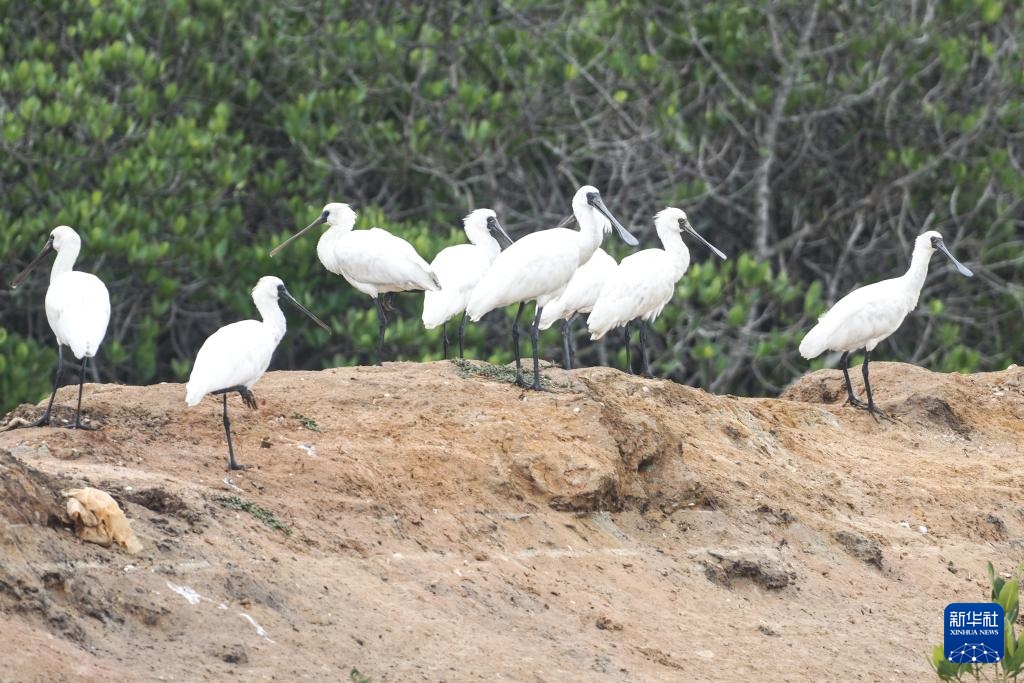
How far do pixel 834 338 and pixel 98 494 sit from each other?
681cm

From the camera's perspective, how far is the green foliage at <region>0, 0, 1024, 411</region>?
17688mm

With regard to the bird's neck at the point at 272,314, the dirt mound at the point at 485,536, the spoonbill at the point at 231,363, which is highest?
the bird's neck at the point at 272,314

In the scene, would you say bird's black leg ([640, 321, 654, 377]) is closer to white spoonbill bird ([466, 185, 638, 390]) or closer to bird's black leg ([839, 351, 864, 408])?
bird's black leg ([839, 351, 864, 408])

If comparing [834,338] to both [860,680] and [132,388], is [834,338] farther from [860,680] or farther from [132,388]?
[132,388]

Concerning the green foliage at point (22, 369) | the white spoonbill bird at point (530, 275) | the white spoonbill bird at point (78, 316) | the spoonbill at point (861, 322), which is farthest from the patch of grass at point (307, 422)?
the green foliage at point (22, 369)

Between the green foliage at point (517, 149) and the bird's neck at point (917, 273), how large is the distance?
12.4 ft

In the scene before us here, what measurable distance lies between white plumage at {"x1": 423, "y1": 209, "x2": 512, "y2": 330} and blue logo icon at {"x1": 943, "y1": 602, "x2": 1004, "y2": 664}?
4.51 metres

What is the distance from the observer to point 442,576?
927cm

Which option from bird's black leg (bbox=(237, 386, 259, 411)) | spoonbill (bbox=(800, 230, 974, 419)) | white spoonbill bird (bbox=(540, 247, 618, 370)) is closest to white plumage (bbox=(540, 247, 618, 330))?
white spoonbill bird (bbox=(540, 247, 618, 370))

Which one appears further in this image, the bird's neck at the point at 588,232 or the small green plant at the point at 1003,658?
the bird's neck at the point at 588,232

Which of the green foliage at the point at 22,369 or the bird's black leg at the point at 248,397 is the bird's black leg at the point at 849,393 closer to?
the bird's black leg at the point at 248,397

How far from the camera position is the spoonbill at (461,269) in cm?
1323

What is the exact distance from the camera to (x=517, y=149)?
788 inches

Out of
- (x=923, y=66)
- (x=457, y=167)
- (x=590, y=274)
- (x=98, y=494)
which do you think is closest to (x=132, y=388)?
(x=98, y=494)
